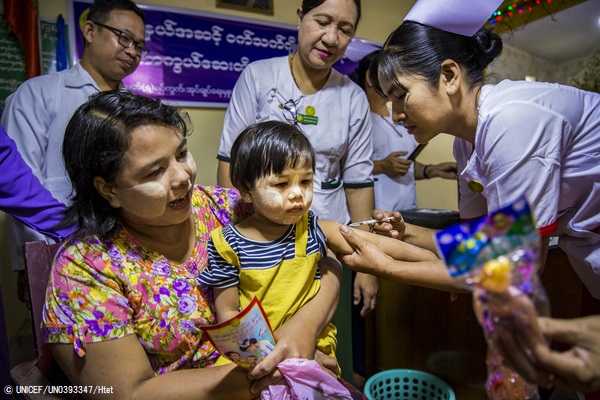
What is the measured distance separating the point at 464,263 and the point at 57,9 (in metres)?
3.03

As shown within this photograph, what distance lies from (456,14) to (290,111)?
979mm

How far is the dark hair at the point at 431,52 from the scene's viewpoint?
1306 mm

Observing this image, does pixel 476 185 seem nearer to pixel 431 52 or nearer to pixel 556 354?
pixel 431 52

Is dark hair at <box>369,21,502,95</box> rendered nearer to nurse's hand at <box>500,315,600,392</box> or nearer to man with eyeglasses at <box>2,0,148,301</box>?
nurse's hand at <box>500,315,600,392</box>

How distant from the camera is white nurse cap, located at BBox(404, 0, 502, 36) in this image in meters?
1.27

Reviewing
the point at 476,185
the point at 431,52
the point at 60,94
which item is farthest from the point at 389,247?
the point at 60,94

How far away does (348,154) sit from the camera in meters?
2.21

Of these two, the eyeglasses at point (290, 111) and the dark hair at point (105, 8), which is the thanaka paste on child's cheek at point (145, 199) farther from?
the dark hair at point (105, 8)

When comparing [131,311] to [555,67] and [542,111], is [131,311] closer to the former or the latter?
[542,111]

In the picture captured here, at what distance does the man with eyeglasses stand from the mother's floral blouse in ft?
3.34

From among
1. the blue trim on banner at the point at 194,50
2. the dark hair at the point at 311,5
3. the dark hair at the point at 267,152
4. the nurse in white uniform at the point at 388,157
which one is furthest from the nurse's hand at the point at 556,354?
the blue trim on banner at the point at 194,50

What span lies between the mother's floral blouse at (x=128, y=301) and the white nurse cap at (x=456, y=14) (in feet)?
3.52

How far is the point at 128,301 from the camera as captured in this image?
3.56ft

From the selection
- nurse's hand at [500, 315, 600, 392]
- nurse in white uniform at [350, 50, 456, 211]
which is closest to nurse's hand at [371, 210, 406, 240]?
nurse's hand at [500, 315, 600, 392]
